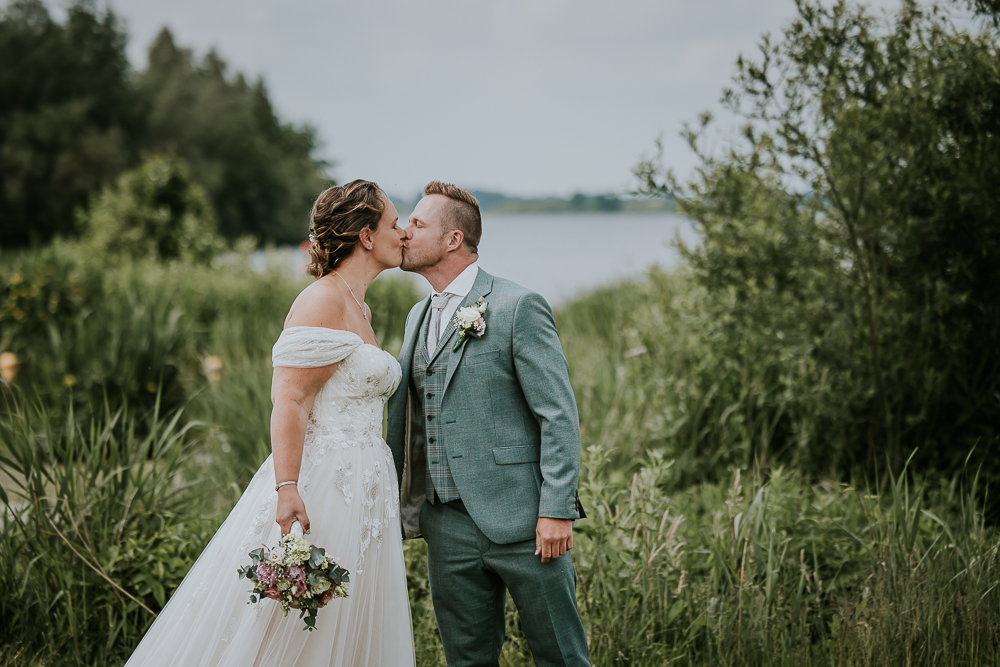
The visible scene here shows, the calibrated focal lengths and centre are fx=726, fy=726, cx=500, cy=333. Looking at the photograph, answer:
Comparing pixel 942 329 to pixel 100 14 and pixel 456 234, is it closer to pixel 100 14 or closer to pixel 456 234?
pixel 456 234

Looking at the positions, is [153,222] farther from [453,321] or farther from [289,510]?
[289,510]

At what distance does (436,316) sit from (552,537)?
95cm

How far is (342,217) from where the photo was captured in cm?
269

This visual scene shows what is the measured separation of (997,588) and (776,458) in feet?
7.15

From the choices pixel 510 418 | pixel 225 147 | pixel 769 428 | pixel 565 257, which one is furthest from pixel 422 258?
pixel 225 147

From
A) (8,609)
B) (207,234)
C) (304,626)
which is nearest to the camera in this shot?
(304,626)

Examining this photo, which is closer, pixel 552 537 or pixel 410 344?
pixel 552 537

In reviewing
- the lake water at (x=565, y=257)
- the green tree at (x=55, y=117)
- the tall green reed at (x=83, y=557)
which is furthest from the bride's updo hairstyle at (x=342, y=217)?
the green tree at (x=55, y=117)

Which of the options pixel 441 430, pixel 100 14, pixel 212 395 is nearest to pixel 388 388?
pixel 441 430

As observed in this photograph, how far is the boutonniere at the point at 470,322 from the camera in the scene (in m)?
2.63

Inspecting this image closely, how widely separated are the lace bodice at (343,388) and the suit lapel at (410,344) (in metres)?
0.10

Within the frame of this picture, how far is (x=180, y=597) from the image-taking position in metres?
2.58

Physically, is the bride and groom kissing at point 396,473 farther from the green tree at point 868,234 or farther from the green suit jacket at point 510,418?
the green tree at point 868,234

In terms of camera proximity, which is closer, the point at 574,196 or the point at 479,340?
the point at 479,340
